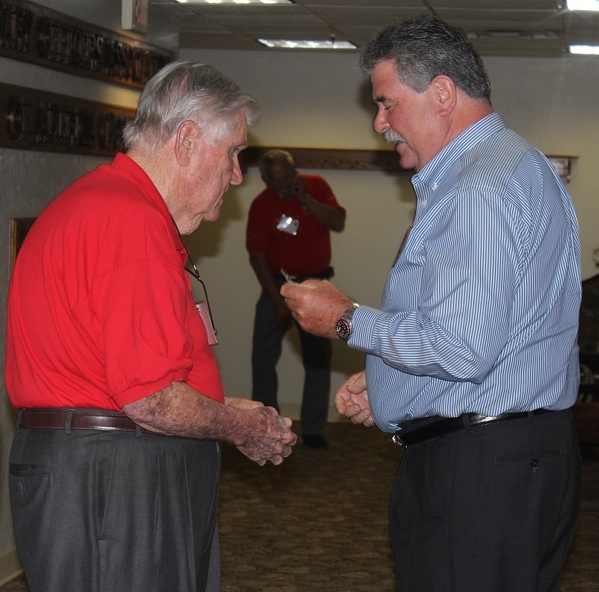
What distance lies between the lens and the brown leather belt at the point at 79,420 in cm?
Result: 189

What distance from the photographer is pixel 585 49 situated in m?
6.96

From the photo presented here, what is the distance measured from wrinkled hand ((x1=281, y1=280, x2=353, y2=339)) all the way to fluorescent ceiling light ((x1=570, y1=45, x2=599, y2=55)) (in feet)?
17.6

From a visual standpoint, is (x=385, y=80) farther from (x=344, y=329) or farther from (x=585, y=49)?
(x=585, y=49)

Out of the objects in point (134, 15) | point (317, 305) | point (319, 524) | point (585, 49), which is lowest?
point (319, 524)

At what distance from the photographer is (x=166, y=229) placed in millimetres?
1898

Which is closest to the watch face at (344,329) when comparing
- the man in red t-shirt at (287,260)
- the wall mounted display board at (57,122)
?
the wall mounted display board at (57,122)

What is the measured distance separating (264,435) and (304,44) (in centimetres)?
573

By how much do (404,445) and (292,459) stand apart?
4166mm

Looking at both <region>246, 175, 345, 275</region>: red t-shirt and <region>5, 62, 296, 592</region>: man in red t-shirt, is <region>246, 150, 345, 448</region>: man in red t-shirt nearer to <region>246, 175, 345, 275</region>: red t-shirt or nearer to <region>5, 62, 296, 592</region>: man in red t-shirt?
<region>246, 175, 345, 275</region>: red t-shirt

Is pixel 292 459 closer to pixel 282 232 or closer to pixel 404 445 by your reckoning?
pixel 282 232

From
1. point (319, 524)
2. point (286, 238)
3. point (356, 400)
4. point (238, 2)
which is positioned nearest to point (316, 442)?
point (286, 238)

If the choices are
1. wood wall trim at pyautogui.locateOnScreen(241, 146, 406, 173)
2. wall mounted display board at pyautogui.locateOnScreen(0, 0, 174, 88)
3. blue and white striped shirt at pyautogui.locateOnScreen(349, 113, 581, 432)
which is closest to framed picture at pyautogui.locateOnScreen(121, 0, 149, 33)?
wall mounted display board at pyautogui.locateOnScreen(0, 0, 174, 88)

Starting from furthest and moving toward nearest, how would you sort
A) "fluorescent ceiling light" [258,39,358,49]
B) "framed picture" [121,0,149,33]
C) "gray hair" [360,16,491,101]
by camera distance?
"fluorescent ceiling light" [258,39,358,49], "framed picture" [121,0,149,33], "gray hair" [360,16,491,101]

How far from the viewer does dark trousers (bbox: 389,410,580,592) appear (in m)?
2.05
